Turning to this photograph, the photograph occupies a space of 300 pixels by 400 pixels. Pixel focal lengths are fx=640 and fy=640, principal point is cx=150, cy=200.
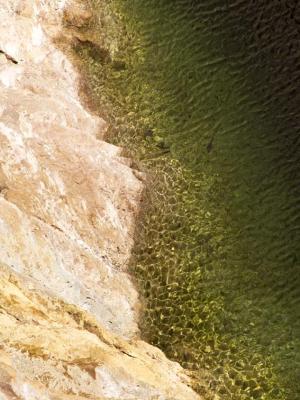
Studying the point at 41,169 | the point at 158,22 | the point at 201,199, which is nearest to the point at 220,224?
the point at 201,199

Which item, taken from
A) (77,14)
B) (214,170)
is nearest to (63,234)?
(214,170)

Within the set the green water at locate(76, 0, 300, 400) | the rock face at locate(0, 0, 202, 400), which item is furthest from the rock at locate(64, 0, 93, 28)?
the rock face at locate(0, 0, 202, 400)

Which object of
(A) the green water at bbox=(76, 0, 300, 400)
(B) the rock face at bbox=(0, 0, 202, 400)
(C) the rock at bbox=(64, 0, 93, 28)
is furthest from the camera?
(C) the rock at bbox=(64, 0, 93, 28)

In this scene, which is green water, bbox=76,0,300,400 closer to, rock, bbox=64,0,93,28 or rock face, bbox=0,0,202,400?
rock, bbox=64,0,93,28

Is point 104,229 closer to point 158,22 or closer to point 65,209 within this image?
point 65,209

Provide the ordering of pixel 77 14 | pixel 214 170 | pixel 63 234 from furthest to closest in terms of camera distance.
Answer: pixel 77 14 < pixel 214 170 < pixel 63 234

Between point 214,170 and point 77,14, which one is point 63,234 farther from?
point 77,14
